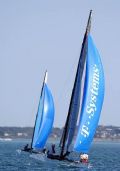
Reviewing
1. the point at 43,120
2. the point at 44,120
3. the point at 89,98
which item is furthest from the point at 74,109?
the point at 43,120

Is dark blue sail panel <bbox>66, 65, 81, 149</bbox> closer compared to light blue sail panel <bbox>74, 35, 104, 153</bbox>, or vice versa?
light blue sail panel <bbox>74, 35, 104, 153</bbox>

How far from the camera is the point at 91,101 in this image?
43.3 meters

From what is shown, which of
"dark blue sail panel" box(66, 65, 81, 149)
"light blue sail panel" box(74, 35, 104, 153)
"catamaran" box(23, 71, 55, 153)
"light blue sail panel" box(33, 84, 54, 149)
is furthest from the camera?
"catamaran" box(23, 71, 55, 153)

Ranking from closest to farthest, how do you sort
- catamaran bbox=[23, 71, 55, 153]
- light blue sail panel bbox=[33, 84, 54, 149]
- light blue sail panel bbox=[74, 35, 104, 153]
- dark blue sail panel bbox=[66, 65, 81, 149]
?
light blue sail panel bbox=[74, 35, 104, 153] → dark blue sail panel bbox=[66, 65, 81, 149] → light blue sail panel bbox=[33, 84, 54, 149] → catamaran bbox=[23, 71, 55, 153]

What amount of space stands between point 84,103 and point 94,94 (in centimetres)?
101

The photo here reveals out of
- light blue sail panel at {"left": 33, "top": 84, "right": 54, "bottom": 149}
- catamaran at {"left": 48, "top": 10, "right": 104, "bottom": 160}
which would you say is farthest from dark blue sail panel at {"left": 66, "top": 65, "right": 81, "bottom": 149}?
light blue sail panel at {"left": 33, "top": 84, "right": 54, "bottom": 149}

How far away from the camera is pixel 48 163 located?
68875 mm

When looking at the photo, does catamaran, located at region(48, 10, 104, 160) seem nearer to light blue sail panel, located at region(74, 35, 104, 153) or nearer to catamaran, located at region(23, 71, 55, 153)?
light blue sail panel, located at region(74, 35, 104, 153)

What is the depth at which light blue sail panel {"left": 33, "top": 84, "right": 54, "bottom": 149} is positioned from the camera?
222 feet

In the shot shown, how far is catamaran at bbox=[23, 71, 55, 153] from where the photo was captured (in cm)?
6769

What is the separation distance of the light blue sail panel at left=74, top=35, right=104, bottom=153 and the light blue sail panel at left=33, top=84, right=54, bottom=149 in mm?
23261

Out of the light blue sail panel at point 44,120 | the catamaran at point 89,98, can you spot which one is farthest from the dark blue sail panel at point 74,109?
the light blue sail panel at point 44,120

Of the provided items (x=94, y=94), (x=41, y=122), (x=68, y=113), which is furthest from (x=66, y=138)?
(x=41, y=122)

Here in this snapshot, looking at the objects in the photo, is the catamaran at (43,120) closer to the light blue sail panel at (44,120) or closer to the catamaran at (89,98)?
the light blue sail panel at (44,120)
